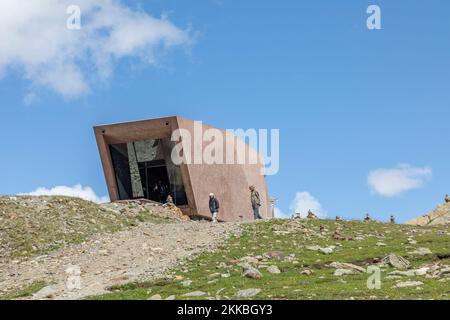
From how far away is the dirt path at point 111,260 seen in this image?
2042 centimetres

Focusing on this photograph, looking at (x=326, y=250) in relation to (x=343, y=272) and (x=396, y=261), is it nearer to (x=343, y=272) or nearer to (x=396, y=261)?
(x=396, y=261)

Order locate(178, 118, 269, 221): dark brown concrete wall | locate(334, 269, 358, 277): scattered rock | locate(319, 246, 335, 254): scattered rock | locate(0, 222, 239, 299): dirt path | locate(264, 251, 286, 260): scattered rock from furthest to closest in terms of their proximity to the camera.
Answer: locate(178, 118, 269, 221): dark brown concrete wall, locate(319, 246, 335, 254): scattered rock, locate(264, 251, 286, 260): scattered rock, locate(0, 222, 239, 299): dirt path, locate(334, 269, 358, 277): scattered rock

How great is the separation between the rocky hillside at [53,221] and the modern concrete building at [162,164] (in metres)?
6.86

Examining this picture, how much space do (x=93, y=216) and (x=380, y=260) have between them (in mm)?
16187

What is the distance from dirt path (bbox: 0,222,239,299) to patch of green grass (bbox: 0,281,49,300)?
366mm

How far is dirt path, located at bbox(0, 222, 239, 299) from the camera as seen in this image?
2042cm

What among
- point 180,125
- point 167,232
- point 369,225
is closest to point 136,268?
Answer: point 167,232

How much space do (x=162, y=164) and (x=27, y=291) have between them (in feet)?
84.6

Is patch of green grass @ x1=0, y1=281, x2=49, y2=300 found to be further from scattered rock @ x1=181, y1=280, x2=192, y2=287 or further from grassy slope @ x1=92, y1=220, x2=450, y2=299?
scattered rock @ x1=181, y1=280, x2=192, y2=287

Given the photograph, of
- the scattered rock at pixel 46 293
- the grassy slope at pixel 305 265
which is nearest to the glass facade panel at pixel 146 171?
the grassy slope at pixel 305 265

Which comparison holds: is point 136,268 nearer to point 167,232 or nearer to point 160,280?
point 160,280

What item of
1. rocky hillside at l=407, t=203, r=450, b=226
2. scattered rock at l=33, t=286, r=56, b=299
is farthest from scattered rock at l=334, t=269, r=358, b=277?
rocky hillside at l=407, t=203, r=450, b=226

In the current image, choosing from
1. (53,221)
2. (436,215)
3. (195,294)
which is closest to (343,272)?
(195,294)
